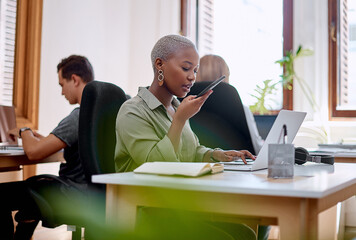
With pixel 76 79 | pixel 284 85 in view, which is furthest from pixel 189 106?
pixel 284 85

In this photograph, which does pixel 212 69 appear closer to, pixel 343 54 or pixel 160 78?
pixel 160 78

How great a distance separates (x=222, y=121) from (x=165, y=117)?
983mm

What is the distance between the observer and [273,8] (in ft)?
15.3

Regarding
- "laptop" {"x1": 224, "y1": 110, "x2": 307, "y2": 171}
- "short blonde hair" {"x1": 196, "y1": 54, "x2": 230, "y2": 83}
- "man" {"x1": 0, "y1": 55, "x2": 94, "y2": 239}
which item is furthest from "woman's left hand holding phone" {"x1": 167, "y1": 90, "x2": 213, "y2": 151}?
"short blonde hair" {"x1": 196, "y1": 54, "x2": 230, "y2": 83}

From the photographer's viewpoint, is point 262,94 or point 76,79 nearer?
point 76,79

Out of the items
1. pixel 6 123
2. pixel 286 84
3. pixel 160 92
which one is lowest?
pixel 6 123

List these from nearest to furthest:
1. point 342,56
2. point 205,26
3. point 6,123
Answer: point 6,123 → point 342,56 → point 205,26

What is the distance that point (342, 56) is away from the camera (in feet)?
14.2

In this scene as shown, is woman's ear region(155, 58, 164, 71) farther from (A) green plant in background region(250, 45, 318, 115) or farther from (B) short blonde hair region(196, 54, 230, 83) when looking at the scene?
(A) green plant in background region(250, 45, 318, 115)

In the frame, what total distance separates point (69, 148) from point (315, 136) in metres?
2.72

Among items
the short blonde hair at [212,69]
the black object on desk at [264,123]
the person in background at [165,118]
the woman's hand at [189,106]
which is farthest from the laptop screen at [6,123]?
the black object on desk at [264,123]

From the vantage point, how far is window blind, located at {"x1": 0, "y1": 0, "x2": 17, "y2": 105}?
11.3 feet

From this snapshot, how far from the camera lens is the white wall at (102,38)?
3.81 meters

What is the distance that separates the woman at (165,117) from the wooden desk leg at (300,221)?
1.54 ft
